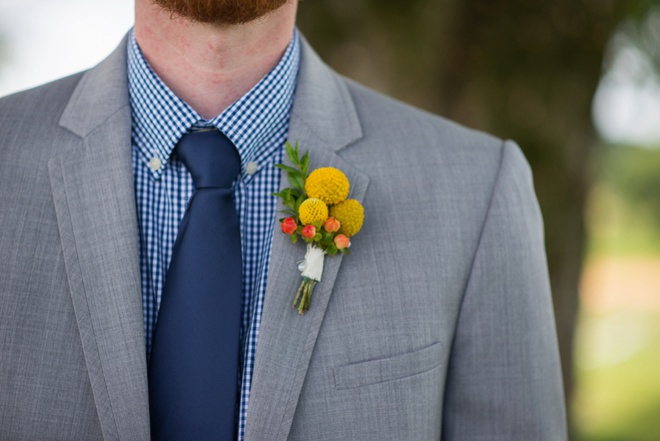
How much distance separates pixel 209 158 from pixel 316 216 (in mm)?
347

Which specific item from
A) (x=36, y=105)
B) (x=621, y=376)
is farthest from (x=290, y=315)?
(x=621, y=376)

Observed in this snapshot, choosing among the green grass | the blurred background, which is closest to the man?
the blurred background

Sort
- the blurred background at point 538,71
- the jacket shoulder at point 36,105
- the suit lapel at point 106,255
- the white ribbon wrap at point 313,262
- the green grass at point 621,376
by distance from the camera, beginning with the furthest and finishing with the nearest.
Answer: the green grass at point 621,376 → the blurred background at point 538,71 → the jacket shoulder at point 36,105 → the white ribbon wrap at point 313,262 → the suit lapel at point 106,255

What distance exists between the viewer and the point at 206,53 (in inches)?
71.7

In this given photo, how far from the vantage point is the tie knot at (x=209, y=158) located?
5.89ft

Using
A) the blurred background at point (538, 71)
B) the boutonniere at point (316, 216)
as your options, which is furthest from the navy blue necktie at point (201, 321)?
the blurred background at point (538, 71)

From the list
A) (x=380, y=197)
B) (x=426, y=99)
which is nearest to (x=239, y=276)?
(x=380, y=197)

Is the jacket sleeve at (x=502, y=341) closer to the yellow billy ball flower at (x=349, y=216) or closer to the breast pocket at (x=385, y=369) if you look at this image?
the breast pocket at (x=385, y=369)

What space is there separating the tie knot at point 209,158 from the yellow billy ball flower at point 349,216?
12.0 inches

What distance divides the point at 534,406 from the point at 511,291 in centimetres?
34

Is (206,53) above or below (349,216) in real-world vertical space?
above

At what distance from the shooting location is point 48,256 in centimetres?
168

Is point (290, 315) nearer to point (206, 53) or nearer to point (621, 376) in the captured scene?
point (206, 53)

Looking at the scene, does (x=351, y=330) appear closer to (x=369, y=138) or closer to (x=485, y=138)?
(x=369, y=138)
